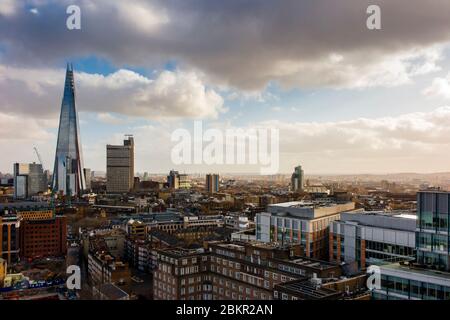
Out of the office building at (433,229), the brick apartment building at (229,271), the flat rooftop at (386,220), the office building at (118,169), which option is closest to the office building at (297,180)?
the office building at (118,169)

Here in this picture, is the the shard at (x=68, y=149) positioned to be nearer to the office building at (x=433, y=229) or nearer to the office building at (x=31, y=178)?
the office building at (x=31, y=178)

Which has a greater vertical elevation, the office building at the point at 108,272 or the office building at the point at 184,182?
the office building at the point at 184,182

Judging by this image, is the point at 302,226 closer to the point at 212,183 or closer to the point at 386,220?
the point at 386,220

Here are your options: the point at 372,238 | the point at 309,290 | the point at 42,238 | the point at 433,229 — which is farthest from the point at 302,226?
the point at 42,238

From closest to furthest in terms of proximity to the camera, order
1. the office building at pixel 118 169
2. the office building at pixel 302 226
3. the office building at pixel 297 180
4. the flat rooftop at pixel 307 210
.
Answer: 1. the office building at pixel 302 226
2. the flat rooftop at pixel 307 210
3. the office building at pixel 297 180
4. the office building at pixel 118 169

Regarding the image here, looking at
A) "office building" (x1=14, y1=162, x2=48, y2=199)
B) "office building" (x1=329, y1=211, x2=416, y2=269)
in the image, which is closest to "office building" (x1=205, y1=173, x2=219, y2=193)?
"office building" (x1=14, y1=162, x2=48, y2=199)

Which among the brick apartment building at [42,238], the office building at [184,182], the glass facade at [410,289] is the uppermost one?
the glass facade at [410,289]
